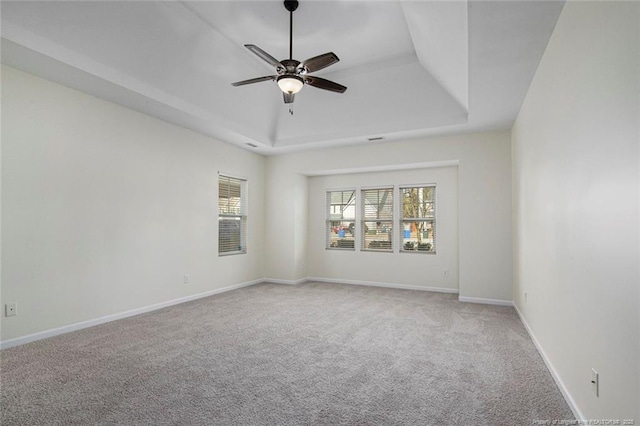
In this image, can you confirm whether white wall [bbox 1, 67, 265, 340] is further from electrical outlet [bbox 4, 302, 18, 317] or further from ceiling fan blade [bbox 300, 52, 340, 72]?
ceiling fan blade [bbox 300, 52, 340, 72]

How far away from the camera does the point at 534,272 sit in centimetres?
337

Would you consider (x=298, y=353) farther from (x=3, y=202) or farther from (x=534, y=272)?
(x=3, y=202)

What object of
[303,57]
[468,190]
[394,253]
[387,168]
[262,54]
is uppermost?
[303,57]

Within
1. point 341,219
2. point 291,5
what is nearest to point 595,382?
point 291,5

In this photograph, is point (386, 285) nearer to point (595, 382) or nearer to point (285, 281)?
point (285, 281)

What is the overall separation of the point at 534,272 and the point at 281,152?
478 centimetres


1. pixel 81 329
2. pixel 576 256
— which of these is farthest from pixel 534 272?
pixel 81 329

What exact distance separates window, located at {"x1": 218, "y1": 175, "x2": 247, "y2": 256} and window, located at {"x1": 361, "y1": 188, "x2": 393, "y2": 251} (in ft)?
7.80

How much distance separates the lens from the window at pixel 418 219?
6.14 metres

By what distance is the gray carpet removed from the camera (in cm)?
212

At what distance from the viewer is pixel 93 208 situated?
156 inches

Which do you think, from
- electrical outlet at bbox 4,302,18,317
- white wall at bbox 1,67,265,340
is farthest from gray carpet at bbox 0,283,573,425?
white wall at bbox 1,67,265,340

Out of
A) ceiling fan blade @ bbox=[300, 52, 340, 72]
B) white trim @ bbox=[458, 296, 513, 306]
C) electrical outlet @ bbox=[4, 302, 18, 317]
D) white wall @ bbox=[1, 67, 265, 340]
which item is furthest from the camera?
white trim @ bbox=[458, 296, 513, 306]

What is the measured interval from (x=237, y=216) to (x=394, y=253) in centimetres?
305
